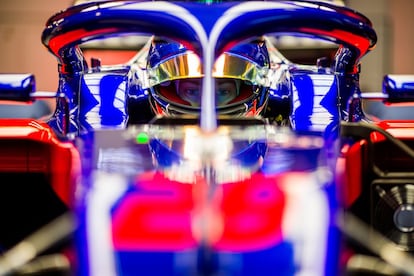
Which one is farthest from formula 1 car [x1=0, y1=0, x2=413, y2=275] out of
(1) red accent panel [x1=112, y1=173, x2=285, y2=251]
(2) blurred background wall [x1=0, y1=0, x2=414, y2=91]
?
(2) blurred background wall [x1=0, y1=0, x2=414, y2=91]

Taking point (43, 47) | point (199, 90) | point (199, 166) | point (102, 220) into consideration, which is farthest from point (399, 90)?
point (43, 47)

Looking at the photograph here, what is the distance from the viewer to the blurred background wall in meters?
5.54

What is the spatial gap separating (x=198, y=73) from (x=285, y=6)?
0.36 metres

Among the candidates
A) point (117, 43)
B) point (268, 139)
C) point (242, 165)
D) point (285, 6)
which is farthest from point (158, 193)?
point (117, 43)

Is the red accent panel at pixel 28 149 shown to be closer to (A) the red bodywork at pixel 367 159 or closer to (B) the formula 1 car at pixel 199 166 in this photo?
(B) the formula 1 car at pixel 199 166

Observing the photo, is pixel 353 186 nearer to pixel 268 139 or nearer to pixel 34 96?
pixel 268 139

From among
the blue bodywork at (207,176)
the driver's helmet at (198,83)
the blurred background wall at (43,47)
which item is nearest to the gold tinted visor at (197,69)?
the driver's helmet at (198,83)

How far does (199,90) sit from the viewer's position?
4.83 ft

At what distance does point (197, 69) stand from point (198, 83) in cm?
3

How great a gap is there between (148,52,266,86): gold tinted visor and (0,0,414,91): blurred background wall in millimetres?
4100

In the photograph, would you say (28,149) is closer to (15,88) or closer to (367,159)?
(15,88)

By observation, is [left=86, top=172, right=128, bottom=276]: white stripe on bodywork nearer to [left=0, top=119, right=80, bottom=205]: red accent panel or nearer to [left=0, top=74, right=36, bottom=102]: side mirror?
[left=0, top=119, right=80, bottom=205]: red accent panel

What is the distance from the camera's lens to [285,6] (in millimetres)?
1149

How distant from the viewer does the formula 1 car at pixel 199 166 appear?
0.94 meters
